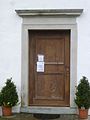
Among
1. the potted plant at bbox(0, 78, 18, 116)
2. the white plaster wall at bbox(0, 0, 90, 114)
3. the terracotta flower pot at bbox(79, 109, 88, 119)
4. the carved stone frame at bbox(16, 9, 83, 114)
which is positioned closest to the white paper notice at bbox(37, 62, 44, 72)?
the carved stone frame at bbox(16, 9, 83, 114)

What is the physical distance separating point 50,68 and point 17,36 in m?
1.36

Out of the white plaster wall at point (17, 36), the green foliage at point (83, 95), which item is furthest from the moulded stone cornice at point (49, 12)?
the green foliage at point (83, 95)

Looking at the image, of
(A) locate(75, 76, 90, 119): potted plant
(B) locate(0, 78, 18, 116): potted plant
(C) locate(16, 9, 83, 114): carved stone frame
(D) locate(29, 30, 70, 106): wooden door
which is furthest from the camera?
(D) locate(29, 30, 70, 106): wooden door

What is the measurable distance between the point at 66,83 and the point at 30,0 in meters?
2.63

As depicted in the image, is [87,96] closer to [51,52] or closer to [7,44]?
[51,52]

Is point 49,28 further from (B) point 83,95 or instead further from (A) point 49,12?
(B) point 83,95

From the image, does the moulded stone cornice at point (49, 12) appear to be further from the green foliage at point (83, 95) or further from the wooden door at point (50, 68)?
the green foliage at point (83, 95)

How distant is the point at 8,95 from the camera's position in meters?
10.0

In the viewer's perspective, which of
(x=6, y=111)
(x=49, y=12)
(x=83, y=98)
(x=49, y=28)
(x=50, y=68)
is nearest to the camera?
(x=83, y=98)

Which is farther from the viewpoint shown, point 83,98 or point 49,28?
point 49,28

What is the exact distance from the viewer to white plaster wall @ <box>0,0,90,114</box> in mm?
10328

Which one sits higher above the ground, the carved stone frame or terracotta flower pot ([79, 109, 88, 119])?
the carved stone frame

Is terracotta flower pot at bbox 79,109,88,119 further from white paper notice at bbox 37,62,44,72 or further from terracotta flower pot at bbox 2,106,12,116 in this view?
terracotta flower pot at bbox 2,106,12,116

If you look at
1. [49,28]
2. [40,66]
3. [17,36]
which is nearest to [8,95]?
[40,66]
